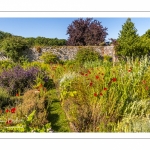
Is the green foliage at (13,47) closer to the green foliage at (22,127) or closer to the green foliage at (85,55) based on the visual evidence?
the green foliage at (85,55)

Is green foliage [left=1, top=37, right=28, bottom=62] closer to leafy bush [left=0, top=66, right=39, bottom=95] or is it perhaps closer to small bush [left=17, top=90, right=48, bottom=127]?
leafy bush [left=0, top=66, right=39, bottom=95]

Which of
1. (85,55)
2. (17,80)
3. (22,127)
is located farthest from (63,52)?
(22,127)

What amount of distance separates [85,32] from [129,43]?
10.3m

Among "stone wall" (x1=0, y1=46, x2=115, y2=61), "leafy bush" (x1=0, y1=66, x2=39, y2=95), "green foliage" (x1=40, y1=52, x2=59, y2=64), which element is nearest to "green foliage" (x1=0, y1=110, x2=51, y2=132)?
"leafy bush" (x1=0, y1=66, x2=39, y2=95)

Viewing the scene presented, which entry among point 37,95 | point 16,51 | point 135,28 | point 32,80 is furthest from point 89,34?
point 37,95

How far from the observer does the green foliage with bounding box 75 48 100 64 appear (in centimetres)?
1702

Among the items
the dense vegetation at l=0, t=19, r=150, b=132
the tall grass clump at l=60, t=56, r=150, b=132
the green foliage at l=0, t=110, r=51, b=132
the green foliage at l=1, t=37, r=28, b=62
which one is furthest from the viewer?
the green foliage at l=1, t=37, r=28, b=62

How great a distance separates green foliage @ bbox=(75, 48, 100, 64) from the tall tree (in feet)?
28.2

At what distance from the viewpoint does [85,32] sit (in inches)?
1086

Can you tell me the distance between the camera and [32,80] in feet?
25.8

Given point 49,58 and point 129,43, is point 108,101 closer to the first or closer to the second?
point 49,58

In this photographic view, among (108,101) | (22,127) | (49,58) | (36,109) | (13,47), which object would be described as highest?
(13,47)

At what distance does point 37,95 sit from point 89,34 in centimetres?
2188
